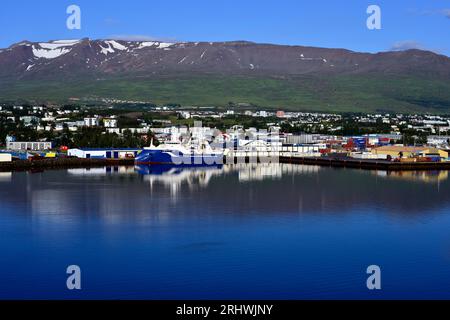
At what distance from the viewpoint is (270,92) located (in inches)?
2128

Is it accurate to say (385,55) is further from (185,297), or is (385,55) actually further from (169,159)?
(185,297)

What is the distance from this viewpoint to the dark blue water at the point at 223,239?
6082mm

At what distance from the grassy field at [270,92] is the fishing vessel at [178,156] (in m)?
29.1

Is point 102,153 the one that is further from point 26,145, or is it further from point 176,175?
point 176,175

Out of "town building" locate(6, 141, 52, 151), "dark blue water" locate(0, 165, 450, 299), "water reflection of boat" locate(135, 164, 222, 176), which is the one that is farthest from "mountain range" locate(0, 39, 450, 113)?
"dark blue water" locate(0, 165, 450, 299)

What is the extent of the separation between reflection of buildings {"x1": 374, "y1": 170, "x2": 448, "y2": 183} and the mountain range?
106 feet

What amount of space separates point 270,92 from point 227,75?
6.40 metres

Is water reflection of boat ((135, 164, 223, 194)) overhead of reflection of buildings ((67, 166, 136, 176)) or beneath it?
beneath

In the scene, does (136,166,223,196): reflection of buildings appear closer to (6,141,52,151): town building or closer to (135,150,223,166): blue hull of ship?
(135,150,223,166): blue hull of ship

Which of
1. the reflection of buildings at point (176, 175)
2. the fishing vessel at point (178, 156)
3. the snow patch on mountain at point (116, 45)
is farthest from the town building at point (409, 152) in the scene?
the snow patch on mountain at point (116, 45)

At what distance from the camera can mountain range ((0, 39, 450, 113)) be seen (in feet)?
170

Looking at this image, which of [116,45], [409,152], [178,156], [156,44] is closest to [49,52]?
[116,45]

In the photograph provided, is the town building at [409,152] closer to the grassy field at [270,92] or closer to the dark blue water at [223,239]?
the dark blue water at [223,239]

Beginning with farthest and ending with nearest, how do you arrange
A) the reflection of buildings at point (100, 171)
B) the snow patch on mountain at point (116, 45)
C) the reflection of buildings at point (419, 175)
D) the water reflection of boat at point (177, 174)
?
1. the snow patch on mountain at point (116, 45)
2. the reflection of buildings at point (100, 171)
3. the reflection of buildings at point (419, 175)
4. the water reflection of boat at point (177, 174)
